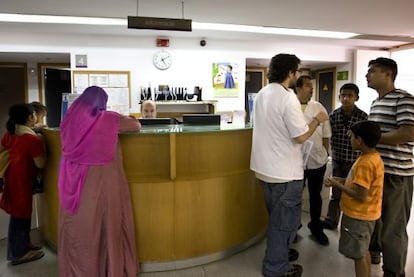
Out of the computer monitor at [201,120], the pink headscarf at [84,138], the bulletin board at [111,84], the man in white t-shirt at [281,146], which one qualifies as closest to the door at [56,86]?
the bulletin board at [111,84]

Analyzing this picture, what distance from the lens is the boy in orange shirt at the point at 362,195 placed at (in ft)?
6.65

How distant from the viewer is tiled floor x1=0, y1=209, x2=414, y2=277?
2.52 metres

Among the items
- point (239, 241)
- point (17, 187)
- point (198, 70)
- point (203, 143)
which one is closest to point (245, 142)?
point (203, 143)

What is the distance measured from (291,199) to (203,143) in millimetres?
796

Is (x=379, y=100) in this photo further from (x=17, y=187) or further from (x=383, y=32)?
(x=383, y=32)

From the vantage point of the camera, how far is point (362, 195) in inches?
79.7

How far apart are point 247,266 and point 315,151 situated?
3.92 feet

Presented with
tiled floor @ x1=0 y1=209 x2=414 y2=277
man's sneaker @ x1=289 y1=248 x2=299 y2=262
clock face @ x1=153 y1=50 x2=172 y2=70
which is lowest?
tiled floor @ x1=0 y1=209 x2=414 y2=277

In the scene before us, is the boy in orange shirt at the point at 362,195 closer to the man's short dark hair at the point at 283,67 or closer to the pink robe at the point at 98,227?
the man's short dark hair at the point at 283,67

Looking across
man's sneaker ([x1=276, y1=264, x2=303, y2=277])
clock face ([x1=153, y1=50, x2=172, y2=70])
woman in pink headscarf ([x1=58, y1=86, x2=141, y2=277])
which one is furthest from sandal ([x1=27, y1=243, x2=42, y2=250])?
clock face ([x1=153, y1=50, x2=172, y2=70])

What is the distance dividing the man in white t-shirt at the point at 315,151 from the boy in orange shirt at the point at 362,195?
32.7 inches

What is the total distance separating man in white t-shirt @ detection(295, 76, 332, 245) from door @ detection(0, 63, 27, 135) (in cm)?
598

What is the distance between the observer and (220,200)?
2.68 m

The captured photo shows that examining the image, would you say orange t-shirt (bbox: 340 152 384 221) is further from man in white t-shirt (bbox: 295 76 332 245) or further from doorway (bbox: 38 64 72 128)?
doorway (bbox: 38 64 72 128)
